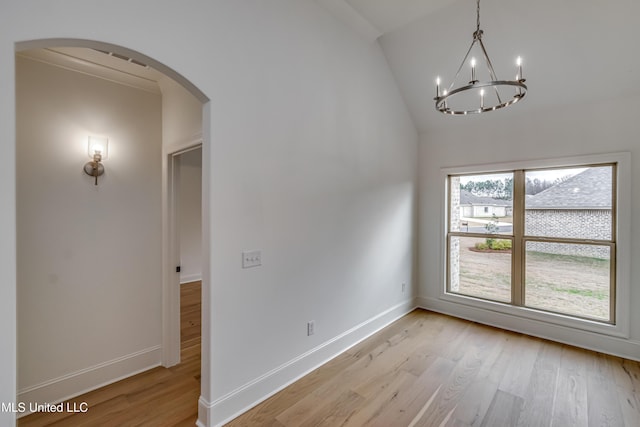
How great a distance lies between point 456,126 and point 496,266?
79.0 inches

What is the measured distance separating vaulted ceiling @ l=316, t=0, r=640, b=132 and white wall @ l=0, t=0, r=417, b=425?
0.37 m

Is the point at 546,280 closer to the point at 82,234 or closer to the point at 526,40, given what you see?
the point at 526,40

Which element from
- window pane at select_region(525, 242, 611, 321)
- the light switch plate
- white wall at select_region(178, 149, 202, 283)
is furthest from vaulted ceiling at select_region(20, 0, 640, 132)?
white wall at select_region(178, 149, 202, 283)

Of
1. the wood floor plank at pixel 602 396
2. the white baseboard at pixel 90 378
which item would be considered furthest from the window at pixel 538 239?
the white baseboard at pixel 90 378

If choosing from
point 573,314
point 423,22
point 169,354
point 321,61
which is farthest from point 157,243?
point 573,314

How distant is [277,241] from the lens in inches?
95.2

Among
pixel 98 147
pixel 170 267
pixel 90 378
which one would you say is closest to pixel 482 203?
pixel 170 267

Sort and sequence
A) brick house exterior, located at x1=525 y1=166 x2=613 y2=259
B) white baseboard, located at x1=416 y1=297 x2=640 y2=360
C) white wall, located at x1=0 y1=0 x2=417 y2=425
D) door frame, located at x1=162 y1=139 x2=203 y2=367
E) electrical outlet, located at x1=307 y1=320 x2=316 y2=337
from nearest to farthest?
white wall, located at x1=0 y1=0 x2=417 y2=425 < electrical outlet, located at x1=307 y1=320 x2=316 y2=337 < door frame, located at x1=162 y1=139 x2=203 y2=367 < white baseboard, located at x1=416 y1=297 x2=640 y2=360 < brick house exterior, located at x1=525 y1=166 x2=613 y2=259

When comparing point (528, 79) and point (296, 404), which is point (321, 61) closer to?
point (528, 79)

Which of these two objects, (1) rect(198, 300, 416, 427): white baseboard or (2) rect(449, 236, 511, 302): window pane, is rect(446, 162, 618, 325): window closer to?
(2) rect(449, 236, 511, 302): window pane

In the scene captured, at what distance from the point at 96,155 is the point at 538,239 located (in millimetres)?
4852

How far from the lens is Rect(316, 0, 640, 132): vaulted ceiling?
8.60 ft

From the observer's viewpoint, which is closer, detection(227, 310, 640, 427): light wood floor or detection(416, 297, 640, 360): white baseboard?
detection(227, 310, 640, 427): light wood floor

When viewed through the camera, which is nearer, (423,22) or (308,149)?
(308,149)
